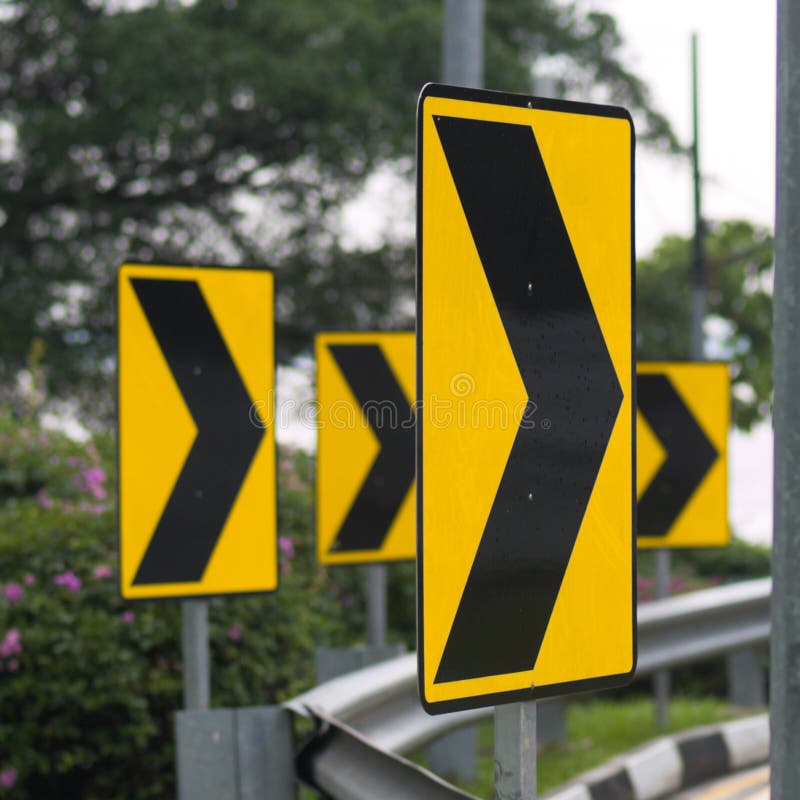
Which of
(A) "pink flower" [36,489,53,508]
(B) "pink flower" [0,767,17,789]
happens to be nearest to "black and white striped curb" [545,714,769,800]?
(B) "pink flower" [0,767,17,789]

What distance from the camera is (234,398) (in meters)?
3.74

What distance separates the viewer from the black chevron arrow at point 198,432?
12.0ft

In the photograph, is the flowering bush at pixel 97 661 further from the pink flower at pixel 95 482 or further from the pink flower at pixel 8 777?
the pink flower at pixel 95 482

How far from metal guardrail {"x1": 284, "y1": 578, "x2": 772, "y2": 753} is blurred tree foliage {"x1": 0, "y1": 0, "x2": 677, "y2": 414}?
970 cm

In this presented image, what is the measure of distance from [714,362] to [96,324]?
12.0 m

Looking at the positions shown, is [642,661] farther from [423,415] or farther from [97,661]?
[423,415]

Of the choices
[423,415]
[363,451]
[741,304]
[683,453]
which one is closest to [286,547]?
[363,451]

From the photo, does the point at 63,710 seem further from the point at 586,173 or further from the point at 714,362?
the point at 714,362

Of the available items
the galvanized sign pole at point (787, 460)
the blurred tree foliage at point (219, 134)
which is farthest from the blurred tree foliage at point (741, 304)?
the galvanized sign pole at point (787, 460)

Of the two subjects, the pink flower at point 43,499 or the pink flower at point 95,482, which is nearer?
the pink flower at point 95,482

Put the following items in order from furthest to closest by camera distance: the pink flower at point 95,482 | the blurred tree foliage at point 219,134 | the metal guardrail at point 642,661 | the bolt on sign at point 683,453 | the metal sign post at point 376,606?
the blurred tree foliage at point 219,134 → the bolt on sign at point 683,453 → the pink flower at point 95,482 → the metal sign post at point 376,606 → the metal guardrail at point 642,661

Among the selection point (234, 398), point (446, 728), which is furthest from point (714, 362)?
point (234, 398)

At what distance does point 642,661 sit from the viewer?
226 inches

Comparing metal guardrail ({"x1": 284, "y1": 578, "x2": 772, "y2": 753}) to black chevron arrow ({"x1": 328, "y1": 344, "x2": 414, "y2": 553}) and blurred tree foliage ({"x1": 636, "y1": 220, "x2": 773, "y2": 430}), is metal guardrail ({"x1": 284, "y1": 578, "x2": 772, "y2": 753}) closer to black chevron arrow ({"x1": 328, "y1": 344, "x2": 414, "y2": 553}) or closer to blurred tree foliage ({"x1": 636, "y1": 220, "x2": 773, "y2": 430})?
black chevron arrow ({"x1": 328, "y1": 344, "x2": 414, "y2": 553})
